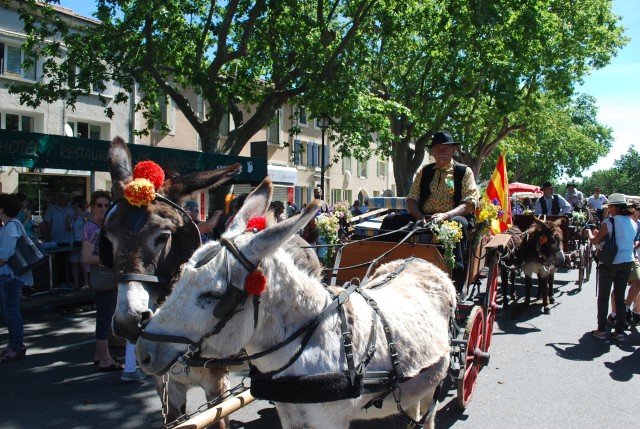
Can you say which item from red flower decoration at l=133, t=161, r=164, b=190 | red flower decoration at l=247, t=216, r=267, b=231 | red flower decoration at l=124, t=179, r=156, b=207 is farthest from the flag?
red flower decoration at l=247, t=216, r=267, b=231

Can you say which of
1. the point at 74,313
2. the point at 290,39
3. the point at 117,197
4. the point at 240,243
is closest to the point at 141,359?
the point at 240,243

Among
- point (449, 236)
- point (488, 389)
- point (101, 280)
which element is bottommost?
point (488, 389)

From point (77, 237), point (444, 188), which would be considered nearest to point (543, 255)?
point (444, 188)

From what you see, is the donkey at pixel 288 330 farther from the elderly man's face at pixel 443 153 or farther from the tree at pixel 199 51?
the tree at pixel 199 51

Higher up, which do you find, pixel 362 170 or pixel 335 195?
pixel 362 170

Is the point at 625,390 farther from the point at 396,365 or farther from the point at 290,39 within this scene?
the point at 290,39

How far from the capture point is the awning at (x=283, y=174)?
29406 mm

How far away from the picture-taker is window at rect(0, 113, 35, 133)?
63.1 feet

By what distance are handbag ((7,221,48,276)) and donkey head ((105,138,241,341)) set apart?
3806mm

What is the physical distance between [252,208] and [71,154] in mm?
7084

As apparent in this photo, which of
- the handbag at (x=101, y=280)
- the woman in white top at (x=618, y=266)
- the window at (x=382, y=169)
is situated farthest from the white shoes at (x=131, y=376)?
the window at (x=382, y=169)

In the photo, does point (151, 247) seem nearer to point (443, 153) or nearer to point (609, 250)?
point (443, 153)

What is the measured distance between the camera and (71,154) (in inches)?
333

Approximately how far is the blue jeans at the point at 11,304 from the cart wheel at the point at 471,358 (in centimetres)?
538
